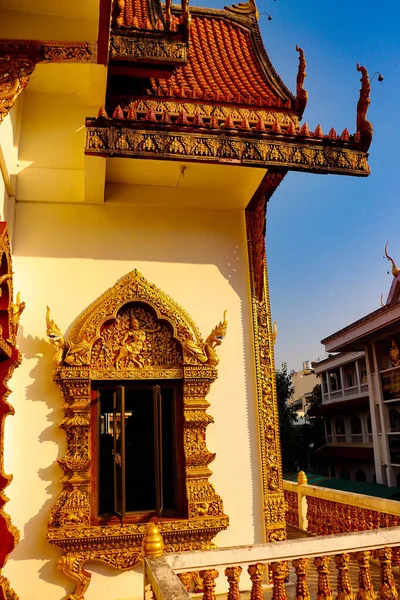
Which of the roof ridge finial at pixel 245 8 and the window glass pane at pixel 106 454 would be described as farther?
the roof ridge finial at pixel 245 8

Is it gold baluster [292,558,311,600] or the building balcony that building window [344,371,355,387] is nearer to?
the building balcony

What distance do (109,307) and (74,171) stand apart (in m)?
1.34

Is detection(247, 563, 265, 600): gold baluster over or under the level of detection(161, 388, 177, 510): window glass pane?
under

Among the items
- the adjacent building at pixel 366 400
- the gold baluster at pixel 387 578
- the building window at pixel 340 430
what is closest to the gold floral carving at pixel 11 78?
the gold baluster at pixel 387 578

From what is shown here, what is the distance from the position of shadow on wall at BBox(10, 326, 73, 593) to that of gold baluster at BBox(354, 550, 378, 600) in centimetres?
227

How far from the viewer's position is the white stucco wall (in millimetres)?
4234

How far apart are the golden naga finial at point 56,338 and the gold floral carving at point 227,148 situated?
1523 mm

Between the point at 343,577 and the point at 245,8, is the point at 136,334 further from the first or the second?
the point at 245,8

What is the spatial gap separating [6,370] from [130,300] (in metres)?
1.24

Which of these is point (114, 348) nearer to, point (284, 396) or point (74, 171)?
point (74, 171)

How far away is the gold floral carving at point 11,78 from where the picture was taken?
3497 millimetres

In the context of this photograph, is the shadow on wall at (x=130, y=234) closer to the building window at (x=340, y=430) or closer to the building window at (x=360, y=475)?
the building window at (x=360, y=475)

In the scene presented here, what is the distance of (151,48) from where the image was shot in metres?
4.64

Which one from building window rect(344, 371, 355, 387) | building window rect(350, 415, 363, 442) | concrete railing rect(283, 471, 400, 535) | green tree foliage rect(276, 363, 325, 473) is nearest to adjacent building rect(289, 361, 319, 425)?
green tree foliage rect(276, 363, 325, 473)
